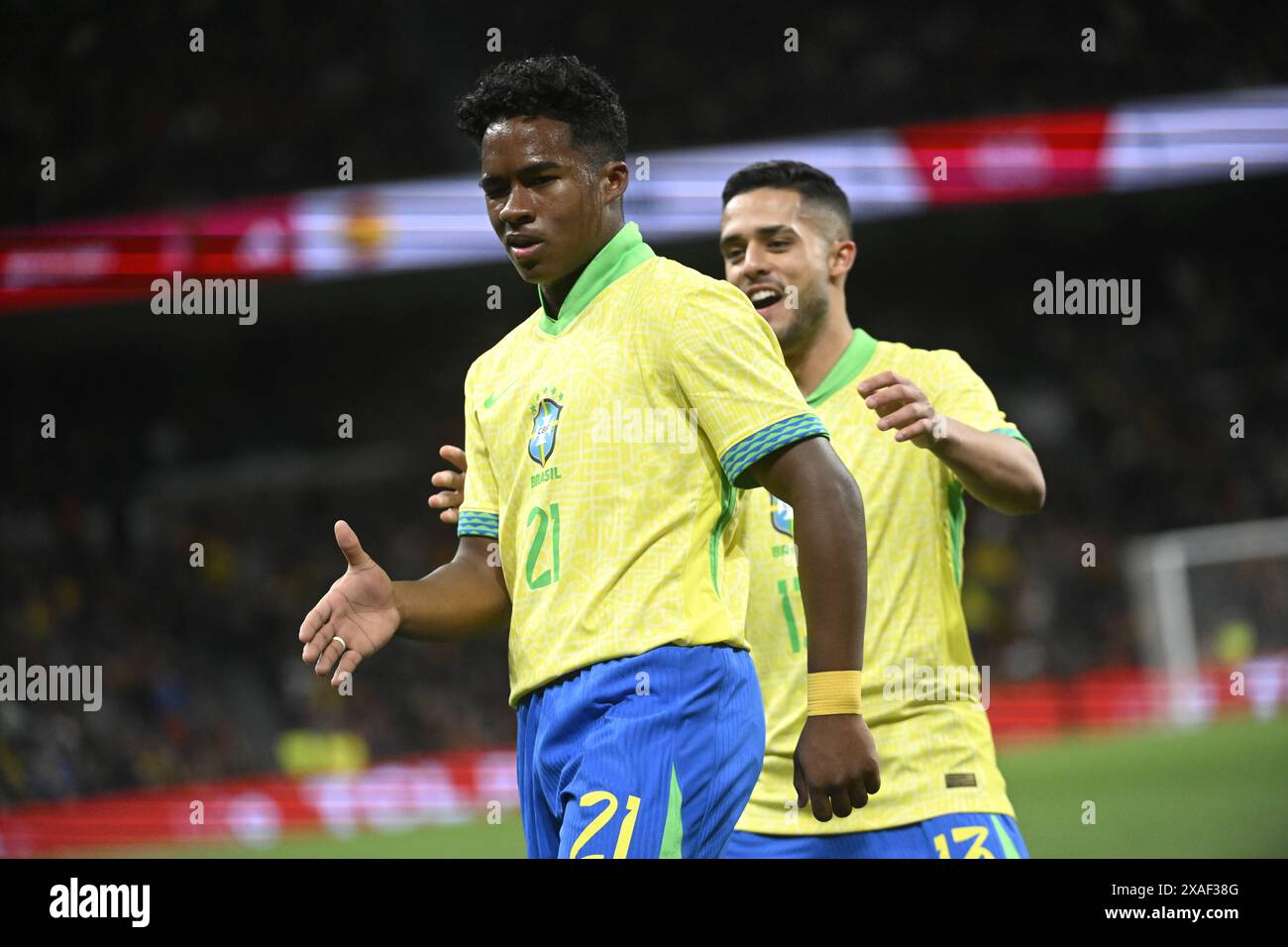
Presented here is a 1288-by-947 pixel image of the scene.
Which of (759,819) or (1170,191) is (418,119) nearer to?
(1170,191)

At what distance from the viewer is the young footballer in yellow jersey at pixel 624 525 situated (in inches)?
104

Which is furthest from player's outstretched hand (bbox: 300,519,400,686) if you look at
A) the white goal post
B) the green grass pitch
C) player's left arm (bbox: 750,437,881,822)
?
the white goal post

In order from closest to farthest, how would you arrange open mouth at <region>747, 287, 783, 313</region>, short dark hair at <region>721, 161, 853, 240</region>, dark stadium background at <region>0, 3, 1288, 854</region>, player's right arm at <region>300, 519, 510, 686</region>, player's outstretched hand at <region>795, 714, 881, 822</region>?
player's outstretched hand at <region>795, 714, 881, 822</region>, player's right arm at <region>300, 519, 510, 686</region>, open mouth at <region>747, 287, 783, 313</region>, short dark hair at <region>721, 161, 853, 240</region>, dark stadium background at <region>0, 3, 1288, 854</region>

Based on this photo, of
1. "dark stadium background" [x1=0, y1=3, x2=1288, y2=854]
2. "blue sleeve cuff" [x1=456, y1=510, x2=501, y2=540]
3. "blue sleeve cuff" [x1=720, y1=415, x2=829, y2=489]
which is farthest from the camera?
"dark stadium background" [x1=0, y1=3, x2=1288, y2=854]

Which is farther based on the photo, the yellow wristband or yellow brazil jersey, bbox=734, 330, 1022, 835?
yellow brazil jersey, bbox=734, 330, 1022, 835

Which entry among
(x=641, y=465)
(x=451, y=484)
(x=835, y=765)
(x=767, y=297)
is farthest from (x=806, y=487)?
(x=767, y=297)

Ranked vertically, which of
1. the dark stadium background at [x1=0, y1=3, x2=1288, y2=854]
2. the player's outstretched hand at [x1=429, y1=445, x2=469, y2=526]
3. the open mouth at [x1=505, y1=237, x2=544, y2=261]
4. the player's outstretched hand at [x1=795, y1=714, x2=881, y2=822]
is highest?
the dark stadium background at [x1=0, y1=3, x2=1288, y2=854]

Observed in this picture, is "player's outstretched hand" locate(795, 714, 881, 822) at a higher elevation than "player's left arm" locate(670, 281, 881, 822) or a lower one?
lower

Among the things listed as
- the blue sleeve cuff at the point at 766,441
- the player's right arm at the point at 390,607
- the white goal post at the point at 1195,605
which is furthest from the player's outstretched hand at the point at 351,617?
the white goal post at the point at 1195,605

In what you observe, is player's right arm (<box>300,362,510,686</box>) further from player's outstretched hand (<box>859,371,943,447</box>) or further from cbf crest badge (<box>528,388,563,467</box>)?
player's outstretched hand (<box>859,371,943,447</box>)

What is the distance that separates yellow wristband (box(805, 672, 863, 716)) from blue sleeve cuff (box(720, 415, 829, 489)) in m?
0.38

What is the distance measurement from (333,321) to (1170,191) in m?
10.1

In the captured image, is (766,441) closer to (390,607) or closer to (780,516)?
(390,607)

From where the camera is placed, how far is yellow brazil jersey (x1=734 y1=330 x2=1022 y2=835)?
145 inches
